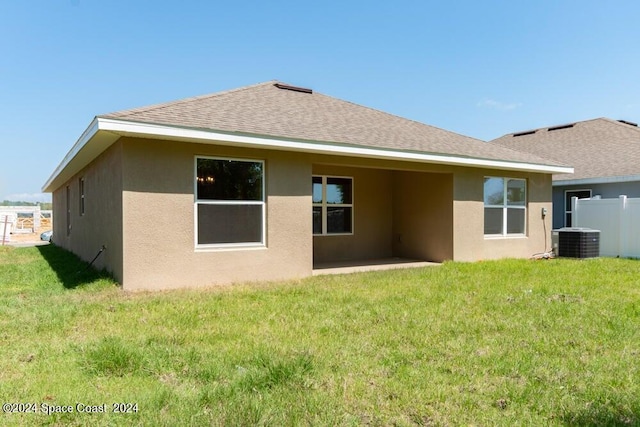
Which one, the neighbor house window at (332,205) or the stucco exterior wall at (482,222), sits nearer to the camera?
the stucco exterior wall at (482,222)

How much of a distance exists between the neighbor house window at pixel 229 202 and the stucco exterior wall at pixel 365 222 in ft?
11.0

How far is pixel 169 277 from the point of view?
7.60 m

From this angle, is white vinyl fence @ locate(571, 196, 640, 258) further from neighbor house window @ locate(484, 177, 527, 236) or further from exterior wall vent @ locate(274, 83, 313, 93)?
exterior wall vent @ locate(274, 83, 313, 93)

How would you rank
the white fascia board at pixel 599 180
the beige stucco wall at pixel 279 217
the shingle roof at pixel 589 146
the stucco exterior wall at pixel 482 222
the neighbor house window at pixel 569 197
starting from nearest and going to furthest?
1. the beige stucco wall at pixel 279 217
2. the stucco exterior wall at pixel 482 222
3. the white fascia board at pixel 599 180
4. the shingle roof at pixel 589 146
5. the neighbor house window at pixel 569 197

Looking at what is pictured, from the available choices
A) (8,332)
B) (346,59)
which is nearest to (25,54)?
(346,59)

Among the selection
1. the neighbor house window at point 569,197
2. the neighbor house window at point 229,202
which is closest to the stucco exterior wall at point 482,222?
the neighbor house window at point 569,197

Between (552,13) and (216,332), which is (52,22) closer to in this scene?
(216,332)

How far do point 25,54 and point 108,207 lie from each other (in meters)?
10.5

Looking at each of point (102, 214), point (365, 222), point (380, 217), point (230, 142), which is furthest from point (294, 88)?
point (102, 214)

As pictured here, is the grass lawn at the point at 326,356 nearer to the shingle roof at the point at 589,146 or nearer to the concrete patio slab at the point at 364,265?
the concrete patio slab at the point at 364,265

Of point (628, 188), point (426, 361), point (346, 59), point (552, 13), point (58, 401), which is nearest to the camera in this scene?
point (58, 401)

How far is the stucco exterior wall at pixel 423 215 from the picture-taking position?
11.6 metres

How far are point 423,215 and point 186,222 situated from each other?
7.29 meters

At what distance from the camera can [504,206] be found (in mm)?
12508
